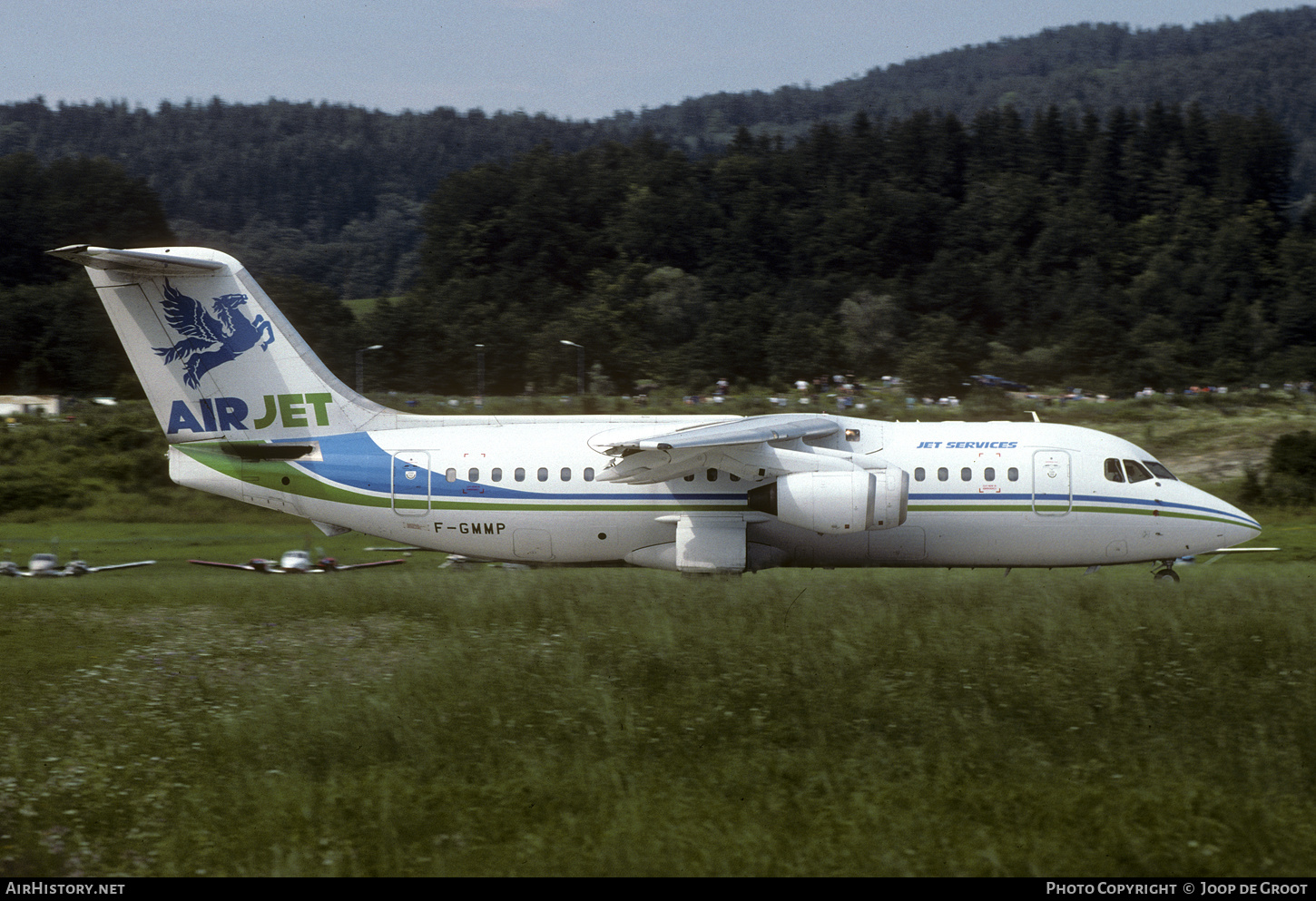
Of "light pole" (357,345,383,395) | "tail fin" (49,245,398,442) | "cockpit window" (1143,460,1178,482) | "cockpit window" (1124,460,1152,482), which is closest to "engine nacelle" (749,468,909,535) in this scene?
"cockpit window" (1124,460,1152,482)

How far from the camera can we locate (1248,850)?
9.91 m

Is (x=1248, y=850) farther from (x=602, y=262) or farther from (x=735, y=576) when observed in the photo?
(x=602, y=262)

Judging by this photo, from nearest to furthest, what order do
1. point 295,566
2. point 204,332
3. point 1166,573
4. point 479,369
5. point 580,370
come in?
point 204,332
point 1166,573
point 295,566
point 580,370
point 479,369

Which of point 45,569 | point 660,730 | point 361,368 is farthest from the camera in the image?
point 361,368

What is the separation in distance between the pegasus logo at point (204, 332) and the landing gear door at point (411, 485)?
12.3ft

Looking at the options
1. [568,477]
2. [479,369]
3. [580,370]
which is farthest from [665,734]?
[479,369]

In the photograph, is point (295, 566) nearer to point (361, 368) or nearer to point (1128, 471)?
point (1128, 471)

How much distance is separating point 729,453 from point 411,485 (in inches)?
240

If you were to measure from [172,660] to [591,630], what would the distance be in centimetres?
548

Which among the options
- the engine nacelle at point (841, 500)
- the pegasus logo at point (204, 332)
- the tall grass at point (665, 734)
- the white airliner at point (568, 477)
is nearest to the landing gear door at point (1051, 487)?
the white airliner at point (568, 477)

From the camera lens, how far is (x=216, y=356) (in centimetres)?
2325

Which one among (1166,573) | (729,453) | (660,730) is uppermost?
(729,453)

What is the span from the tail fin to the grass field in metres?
3.94

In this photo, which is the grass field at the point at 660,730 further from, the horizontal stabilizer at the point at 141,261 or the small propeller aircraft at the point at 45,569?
the small propeller aircraft at the point at 45,569
